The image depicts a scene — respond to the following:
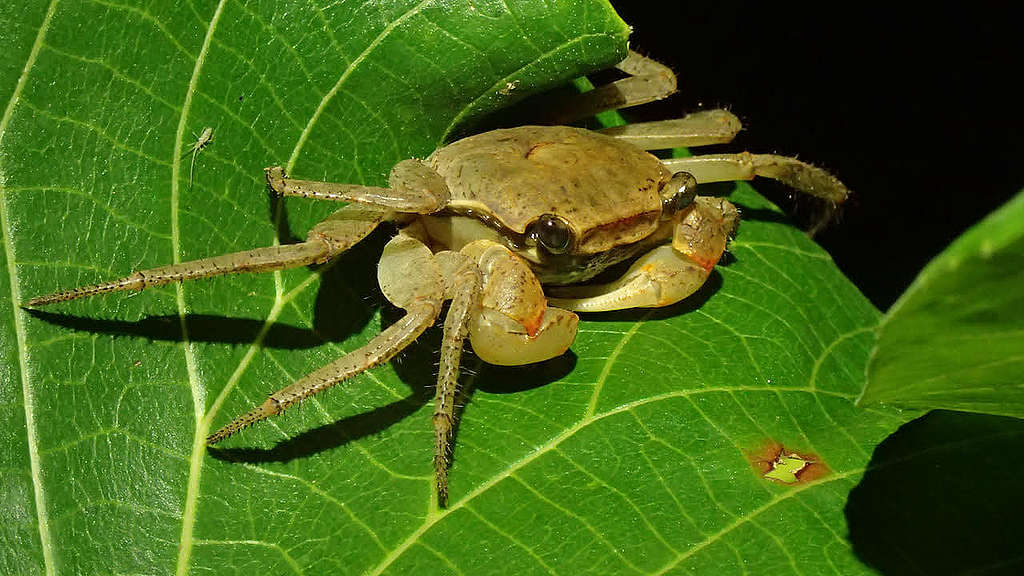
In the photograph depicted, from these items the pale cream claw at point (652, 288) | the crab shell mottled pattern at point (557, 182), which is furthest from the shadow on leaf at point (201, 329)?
the pale cream claw at point (652, 288)

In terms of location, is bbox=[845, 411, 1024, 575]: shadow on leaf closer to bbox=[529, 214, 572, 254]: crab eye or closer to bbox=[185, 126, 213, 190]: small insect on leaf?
bbox=[529, 214, 572, 254]: crab eye

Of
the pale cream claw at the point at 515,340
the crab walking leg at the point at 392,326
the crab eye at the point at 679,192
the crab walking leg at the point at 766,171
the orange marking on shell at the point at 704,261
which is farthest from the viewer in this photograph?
the crab walking leg at the point at 766,171

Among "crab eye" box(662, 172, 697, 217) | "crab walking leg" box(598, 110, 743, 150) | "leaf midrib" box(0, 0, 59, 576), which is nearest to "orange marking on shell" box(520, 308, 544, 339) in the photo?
"crab eye" box(662, 172, 697, 217)

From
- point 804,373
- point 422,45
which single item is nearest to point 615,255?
point 804,373

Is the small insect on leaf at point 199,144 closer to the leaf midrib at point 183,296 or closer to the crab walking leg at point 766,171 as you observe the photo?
the leaf midrib at point 183,296

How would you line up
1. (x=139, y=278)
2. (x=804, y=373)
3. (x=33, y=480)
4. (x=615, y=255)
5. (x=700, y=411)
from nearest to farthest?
1. (x=33, y=480)
2. (x=139, y=278)
3. (x=700, y=411)
4. (x=804, y=373)
5. (x=615, y=255)

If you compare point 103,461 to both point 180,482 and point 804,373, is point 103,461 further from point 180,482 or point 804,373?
point 804,373
